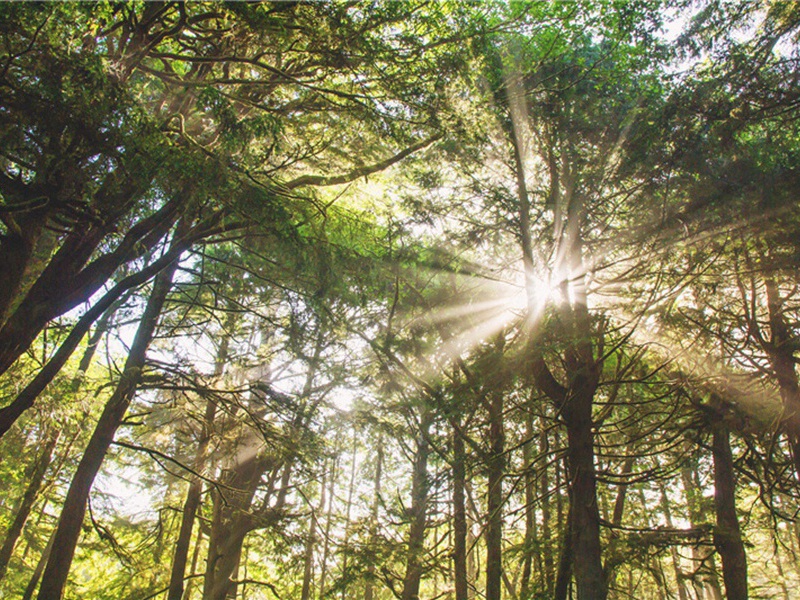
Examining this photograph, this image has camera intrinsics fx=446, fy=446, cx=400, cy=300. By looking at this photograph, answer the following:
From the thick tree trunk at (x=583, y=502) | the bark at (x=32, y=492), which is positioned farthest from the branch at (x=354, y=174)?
the bark at (x=32, y=492)

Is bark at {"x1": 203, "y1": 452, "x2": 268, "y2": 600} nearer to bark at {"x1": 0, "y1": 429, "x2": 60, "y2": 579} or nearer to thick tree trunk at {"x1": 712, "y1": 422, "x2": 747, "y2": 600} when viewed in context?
bark at {"x1": 0, "y1": 429, "x2": 60, "y2": 579}

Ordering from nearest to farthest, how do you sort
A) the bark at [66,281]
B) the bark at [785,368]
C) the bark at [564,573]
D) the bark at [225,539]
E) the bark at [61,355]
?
1. the bark at [61,355]
2. the bark at [66,281]
3. the bark at [564,573]
4. the bark at [785,368]
5. the bark at [225,539]

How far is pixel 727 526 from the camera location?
555 centimetres

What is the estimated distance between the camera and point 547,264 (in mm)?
6105

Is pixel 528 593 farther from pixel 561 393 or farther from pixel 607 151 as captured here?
pixel 607 151

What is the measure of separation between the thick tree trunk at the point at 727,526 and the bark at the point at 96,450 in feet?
25.3

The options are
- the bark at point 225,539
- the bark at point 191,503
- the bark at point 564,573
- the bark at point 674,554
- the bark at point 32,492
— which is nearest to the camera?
the bark at point 564,573

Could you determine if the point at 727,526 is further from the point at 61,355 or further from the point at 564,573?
the point at 61,355

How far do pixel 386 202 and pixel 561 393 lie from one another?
3.95m

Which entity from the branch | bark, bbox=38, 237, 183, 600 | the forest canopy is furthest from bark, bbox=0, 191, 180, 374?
the branch

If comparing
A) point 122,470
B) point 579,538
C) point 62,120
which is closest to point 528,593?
point 579,538

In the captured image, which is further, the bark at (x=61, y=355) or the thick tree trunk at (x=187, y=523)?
the thick tree trunk at (x=187, y=523)

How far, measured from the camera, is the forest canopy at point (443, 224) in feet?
13.9

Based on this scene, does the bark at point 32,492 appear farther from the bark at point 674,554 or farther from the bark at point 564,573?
the bark at point 674,554
